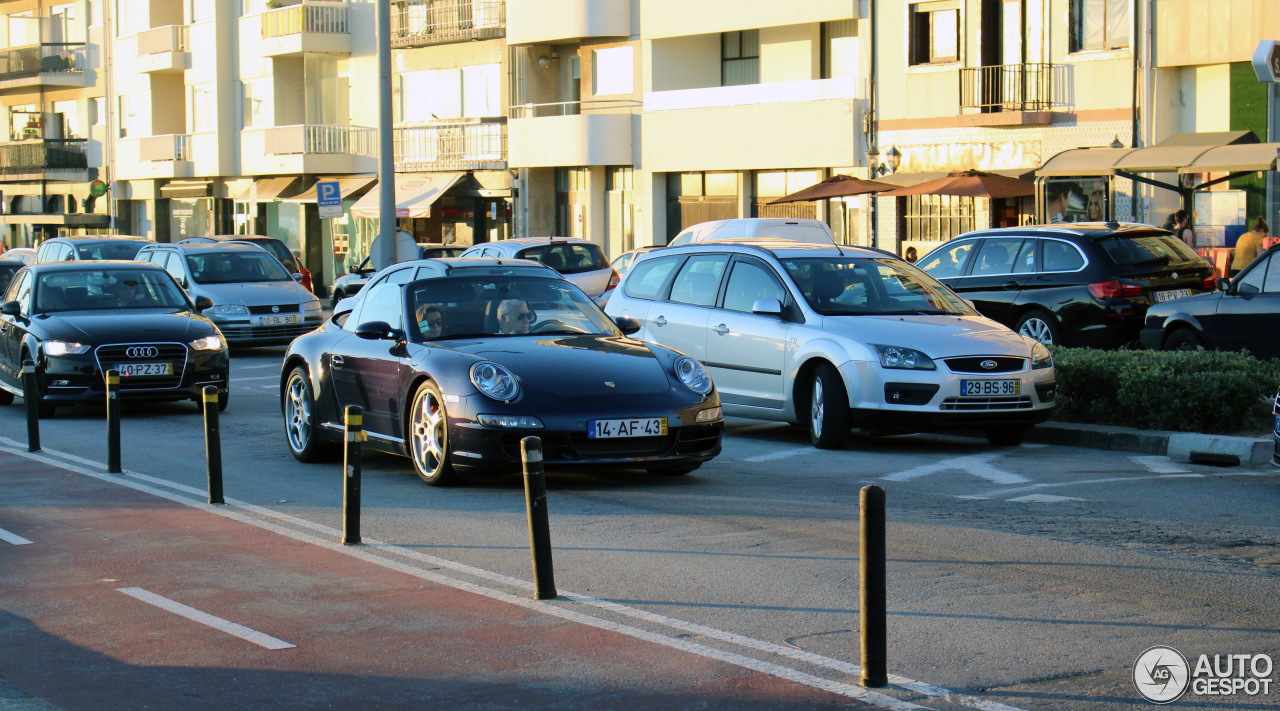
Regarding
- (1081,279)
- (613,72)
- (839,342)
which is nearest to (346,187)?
(613,72)

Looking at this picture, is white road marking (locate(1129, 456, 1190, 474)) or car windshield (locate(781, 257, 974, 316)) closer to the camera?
white road marking (locate(1129, 456, 1190, 474))

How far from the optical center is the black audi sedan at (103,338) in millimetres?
15711

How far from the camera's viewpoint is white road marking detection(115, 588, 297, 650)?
20.9 feet

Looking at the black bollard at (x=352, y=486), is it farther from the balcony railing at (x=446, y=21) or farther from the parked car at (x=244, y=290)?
the balcony railing at (x=446, y=21)

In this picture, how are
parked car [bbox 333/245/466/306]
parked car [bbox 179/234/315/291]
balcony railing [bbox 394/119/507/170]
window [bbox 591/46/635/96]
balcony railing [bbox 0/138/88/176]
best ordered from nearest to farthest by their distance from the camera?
parked car [bbox 179/234/315/291] < parked car [bbox 333/245/466/306] < window [bbox 591/46/635/96] < balcony railing [bbox 394/119/507/170] < balcony railing [bbox 0/138/88/176]

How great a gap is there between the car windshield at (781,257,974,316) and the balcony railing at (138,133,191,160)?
42.1 meters

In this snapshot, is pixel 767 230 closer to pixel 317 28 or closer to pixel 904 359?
pixel 904 359

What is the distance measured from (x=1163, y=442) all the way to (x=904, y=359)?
6.81 ft

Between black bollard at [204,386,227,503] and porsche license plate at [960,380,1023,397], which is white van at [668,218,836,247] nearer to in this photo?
porsche license plate at [960,380,1023,397]

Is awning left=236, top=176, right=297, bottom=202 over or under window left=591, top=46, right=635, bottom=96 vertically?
under

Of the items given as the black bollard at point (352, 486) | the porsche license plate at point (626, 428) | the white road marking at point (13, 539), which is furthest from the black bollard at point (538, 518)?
the white road marking at point (13, 539)

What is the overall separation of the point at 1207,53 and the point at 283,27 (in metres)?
27.7

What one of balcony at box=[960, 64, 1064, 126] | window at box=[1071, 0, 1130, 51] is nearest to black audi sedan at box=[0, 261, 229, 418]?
balcony at box=[960, 64, 1064, 126]

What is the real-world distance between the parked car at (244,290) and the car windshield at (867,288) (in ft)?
40.5
